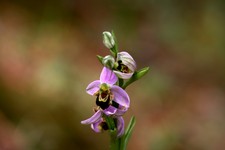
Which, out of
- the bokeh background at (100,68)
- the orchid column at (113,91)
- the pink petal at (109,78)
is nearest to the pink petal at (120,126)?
the orchid column at (113,91)

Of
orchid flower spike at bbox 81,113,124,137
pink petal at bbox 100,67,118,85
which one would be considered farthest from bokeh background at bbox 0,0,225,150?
pink petal at bbox 100,67,118,85

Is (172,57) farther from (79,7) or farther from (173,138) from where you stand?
(173,138)

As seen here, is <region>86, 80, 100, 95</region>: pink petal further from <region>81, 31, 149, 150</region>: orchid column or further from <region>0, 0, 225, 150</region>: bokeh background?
<region>0, 0, 225, 150</region>: bokeh background

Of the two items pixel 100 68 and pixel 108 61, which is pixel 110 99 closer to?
pixel 108 61

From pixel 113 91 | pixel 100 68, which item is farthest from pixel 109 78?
pixel 100 68

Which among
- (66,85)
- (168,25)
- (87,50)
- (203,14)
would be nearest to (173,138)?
(66,85)

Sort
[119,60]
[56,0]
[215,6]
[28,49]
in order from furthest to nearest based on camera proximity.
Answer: [215,6] → [56,0] → [28,49] → [119,60]

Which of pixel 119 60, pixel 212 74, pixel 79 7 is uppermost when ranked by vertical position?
pixel 119 60
